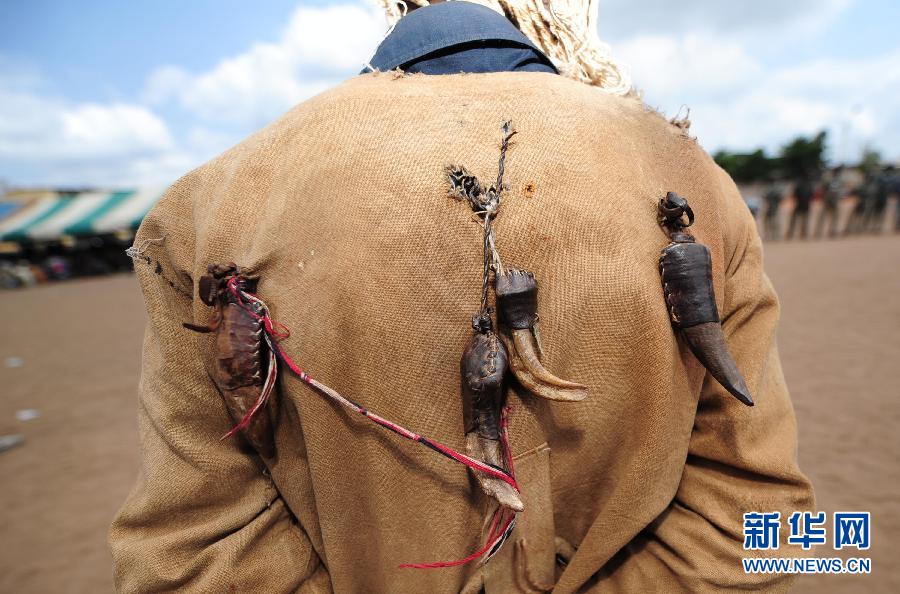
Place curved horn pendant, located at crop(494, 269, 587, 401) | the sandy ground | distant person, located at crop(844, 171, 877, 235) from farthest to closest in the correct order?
distant person, located at crop(844, 171, 877, 235) < the sandy ground < curved horn pendant, located at crop(494, 269, 587, 401)

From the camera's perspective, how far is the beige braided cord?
1040mm

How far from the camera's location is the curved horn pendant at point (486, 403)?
700 mm

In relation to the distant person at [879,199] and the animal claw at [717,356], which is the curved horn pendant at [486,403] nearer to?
the animal claw at [717,356]

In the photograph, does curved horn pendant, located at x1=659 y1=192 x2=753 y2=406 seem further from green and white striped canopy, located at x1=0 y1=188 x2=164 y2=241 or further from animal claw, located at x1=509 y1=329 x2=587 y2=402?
green and white striped canopy, located at x1=0 y1=188 x2=164 y2=241

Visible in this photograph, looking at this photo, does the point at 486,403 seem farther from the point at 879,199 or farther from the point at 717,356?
the point at 879,199

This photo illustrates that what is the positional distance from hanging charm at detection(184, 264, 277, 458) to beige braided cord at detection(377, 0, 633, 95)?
0.71 meters

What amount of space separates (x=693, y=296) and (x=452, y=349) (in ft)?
1.12

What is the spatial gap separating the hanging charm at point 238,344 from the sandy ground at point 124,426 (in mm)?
2665

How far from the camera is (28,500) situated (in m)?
3.44

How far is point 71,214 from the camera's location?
18750 mm

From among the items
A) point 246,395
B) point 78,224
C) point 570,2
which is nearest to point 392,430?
point 246,395

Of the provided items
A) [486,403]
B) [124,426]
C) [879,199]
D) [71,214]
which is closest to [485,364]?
[486,403]

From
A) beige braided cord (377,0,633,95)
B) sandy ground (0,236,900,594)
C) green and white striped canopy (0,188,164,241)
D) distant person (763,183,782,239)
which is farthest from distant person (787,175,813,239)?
green and white striped canopy (0,188,164,241)

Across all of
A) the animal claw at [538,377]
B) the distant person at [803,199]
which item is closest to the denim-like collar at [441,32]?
the animal claw at [538,377]
